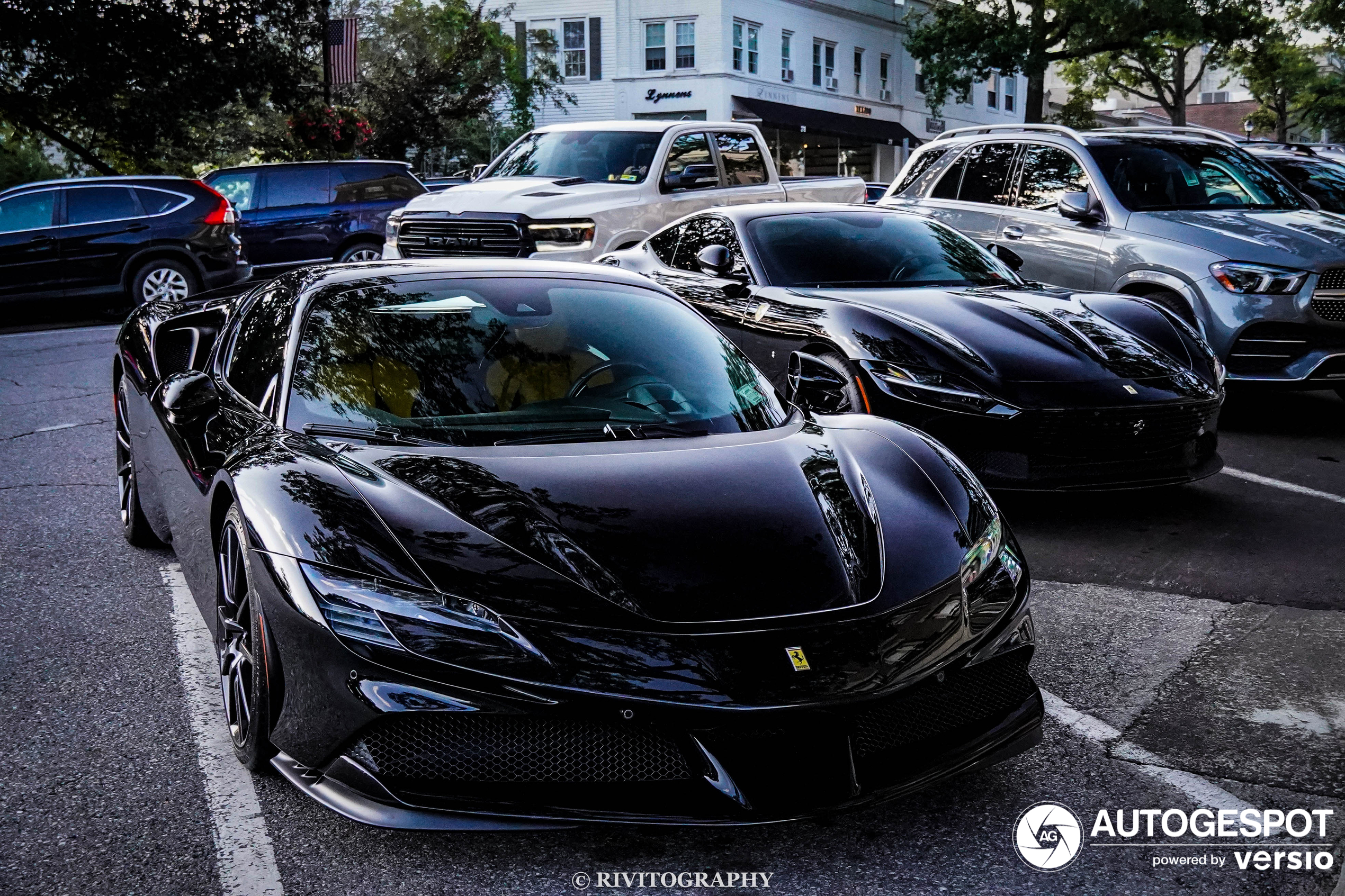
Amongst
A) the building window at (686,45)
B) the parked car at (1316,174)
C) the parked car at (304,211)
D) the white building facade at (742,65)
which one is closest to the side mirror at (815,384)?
the parked car at (1316,174)

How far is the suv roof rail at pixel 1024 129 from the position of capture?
9562 millimetres

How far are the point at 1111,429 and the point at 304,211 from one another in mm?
14534

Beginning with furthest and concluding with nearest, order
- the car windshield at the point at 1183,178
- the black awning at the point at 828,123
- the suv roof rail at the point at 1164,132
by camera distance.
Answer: the black awning at the point at 828,123
the suv roof rail at the point at 1164,132
the car windshield at the point at 1183,178

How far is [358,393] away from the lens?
3875mm

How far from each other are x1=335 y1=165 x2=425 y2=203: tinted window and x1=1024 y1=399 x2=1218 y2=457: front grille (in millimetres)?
14133

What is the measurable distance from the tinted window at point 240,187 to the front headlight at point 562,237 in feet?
26.3

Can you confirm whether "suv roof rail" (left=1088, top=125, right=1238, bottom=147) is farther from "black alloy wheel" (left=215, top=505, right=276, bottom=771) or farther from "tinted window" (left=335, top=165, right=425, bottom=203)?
"tinted window" (left=335, top=165, right=425, bottom=203)

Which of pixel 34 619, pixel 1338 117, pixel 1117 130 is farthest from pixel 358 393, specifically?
pixel 1338 117

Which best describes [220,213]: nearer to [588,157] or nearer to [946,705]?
[588,157]

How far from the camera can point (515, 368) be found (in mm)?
4074

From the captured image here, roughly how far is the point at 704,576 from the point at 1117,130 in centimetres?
823

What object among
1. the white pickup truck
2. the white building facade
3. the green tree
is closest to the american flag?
the green tree

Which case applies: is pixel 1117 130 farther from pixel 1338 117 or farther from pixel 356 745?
pixel 1338 117

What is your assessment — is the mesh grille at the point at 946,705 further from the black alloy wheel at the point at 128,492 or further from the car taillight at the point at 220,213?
the car taillight at the point at 220,213
